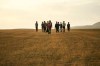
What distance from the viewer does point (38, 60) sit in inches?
557

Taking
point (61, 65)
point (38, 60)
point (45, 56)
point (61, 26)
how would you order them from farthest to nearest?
1. point (61, 26)
2. point (45, 56)
3. point (38, 60)
4. point (61, 65)

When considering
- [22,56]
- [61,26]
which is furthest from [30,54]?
[61,26]

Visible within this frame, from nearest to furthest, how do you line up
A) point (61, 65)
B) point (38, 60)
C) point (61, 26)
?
point (61, 65), point (38, 60), point (61, 26)

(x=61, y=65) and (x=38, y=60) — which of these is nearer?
(x=61, y=65)

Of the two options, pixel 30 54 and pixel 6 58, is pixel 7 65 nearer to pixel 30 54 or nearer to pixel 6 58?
pixel 6 58

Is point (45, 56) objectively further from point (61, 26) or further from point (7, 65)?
point (61, 26)

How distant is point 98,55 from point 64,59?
2.41m

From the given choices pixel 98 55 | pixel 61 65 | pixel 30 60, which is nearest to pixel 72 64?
pixel 61 65

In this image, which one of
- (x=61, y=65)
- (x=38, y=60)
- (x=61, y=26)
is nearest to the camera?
(x=61, y=65)

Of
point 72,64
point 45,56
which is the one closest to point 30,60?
point 45,56

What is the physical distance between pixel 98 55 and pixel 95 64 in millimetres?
2976

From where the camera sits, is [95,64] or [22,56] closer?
[95,64]

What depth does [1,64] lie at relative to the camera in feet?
43.1

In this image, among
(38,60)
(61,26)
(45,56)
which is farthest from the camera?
(61,26)
